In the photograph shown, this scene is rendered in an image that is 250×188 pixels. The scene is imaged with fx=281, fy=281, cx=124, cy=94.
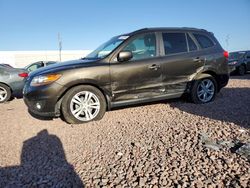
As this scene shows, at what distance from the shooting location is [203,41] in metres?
6.84

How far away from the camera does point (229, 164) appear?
324 centimetres

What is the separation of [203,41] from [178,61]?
1055 mm

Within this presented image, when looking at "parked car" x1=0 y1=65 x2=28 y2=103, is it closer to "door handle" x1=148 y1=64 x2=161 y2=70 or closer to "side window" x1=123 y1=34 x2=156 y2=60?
"side window" x1=123 y1=34 x2=156 y2=60

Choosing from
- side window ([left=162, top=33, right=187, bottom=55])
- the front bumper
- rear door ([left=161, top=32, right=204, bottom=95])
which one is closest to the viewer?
the front bumper

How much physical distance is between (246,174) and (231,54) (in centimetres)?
1588

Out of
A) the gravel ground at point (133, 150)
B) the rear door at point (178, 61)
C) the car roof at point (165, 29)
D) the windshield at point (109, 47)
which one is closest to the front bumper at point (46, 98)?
the gravel ground at point (133, 150)

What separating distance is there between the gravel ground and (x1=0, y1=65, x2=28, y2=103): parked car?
→ 355 cm

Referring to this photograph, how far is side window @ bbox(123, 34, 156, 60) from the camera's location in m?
5.98

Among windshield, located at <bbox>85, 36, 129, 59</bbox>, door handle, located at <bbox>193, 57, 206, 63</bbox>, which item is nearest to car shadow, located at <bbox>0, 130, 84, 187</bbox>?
windshield, located at <bbox>85, 36, 129, 59</bbox>

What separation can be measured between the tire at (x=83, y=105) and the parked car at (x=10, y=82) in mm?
4739

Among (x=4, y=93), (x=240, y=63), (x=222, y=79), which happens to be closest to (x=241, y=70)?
(x=240, y=63)

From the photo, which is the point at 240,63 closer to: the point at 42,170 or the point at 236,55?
the point at 236,55

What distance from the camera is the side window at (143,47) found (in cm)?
598

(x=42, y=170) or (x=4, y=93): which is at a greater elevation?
(x=4, y=93)
